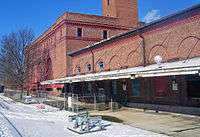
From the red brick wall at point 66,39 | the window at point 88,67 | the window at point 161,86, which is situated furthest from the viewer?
the red brick wall at point 66,39

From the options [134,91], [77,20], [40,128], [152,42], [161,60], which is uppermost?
[77,20]

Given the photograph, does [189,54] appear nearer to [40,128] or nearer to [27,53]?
[40,128]

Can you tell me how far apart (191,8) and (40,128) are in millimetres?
11862

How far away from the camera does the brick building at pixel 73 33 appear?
4572 cm

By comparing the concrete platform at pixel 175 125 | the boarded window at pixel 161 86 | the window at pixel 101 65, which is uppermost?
the window at pixel 101 65

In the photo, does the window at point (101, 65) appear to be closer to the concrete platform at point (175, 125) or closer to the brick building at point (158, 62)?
the brick building at point (158, 62)

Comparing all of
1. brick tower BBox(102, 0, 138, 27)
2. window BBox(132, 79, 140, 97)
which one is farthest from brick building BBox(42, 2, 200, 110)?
brick tower BBox(102, 0, 138, 27)

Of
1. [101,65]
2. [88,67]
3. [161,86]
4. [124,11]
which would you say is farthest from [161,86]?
[124,11]

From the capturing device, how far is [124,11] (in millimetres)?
51812

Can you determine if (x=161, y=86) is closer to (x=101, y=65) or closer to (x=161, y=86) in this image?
(x=161, y=86)

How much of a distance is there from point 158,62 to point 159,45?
2469 mm

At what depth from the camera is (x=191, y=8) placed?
20.8 metres

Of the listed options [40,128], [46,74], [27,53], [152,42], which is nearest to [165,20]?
[152,42]

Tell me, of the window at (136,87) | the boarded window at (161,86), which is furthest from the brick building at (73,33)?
the boarded window at (161,86)
